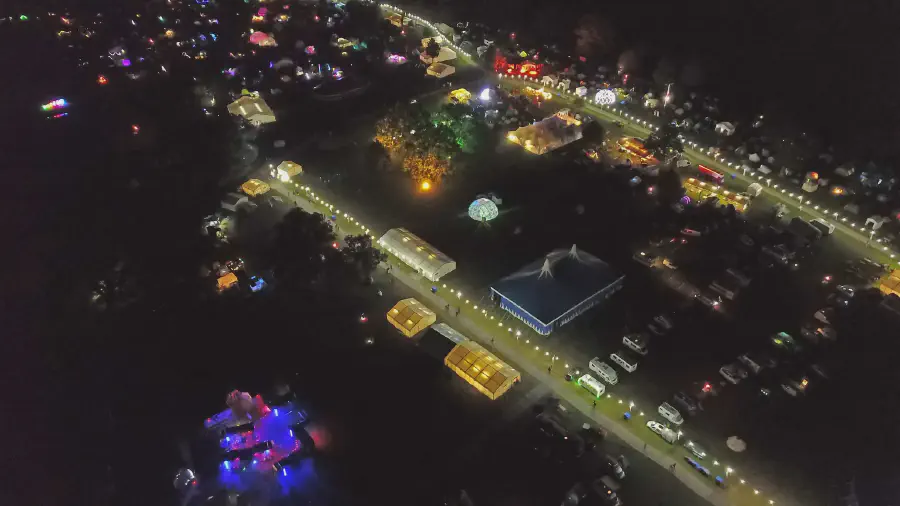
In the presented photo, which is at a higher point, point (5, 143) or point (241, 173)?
point (241, 173)

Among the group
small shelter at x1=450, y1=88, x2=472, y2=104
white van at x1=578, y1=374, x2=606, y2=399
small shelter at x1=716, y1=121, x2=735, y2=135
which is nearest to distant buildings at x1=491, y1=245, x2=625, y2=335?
white van at x1=578, y1=374, x2=606, y2=399

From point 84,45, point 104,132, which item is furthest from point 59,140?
point 84,45

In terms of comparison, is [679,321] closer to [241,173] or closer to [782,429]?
[782,429]

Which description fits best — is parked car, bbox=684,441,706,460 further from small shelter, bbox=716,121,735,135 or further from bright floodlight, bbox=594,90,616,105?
bright floodlight, bbox=594,90,616,105

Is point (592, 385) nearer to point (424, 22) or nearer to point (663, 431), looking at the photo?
point (663, 431)

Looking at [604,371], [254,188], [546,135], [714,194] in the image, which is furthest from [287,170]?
[714,194]

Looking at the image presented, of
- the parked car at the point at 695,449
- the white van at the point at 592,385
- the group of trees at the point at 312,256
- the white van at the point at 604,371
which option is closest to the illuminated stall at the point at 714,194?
the white van at the point at 604,371

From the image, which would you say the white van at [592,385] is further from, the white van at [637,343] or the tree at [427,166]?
the tree at [427,166]
